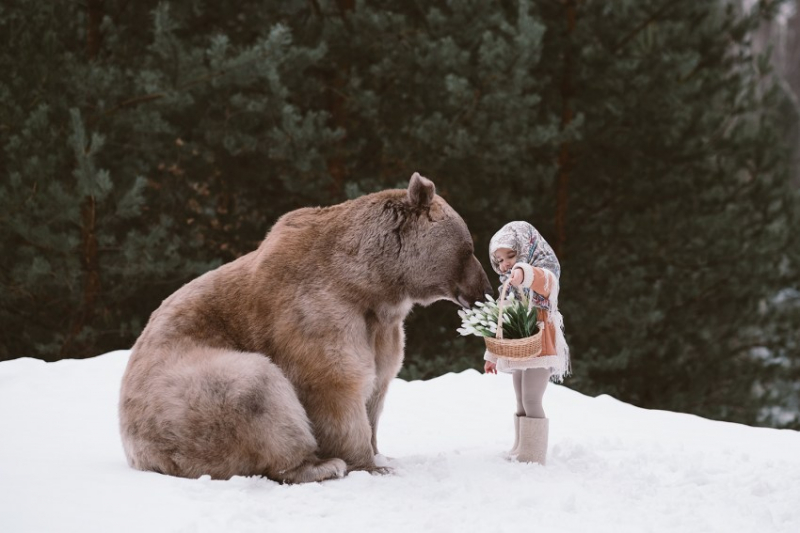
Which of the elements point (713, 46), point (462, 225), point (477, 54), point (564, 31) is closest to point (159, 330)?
point (462, 225)

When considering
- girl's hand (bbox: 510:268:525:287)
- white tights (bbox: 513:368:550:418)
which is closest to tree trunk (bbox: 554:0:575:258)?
white tights (bbox: 513:368:550:418)

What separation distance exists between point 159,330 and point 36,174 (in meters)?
5.13

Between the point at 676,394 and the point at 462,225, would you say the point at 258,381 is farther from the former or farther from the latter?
the point at 676,394

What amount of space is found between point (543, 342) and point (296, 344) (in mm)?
1514

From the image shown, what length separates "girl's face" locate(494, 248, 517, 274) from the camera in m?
5.36

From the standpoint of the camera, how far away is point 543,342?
5.22m

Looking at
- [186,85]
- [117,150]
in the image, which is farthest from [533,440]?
[117,150]

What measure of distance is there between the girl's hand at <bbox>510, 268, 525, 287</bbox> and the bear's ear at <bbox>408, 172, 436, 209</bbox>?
0.64 metres

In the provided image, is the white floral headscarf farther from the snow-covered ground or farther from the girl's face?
the snow-covered ground

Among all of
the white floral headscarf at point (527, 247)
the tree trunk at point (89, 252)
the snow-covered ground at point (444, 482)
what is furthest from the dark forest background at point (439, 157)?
the white floral headscarf at point (527, 247)

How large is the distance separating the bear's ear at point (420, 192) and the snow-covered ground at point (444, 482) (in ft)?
5.21

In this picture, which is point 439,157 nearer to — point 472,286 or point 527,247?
point 527,247

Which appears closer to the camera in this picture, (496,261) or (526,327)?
(526,327)

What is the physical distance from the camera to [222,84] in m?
9.62
